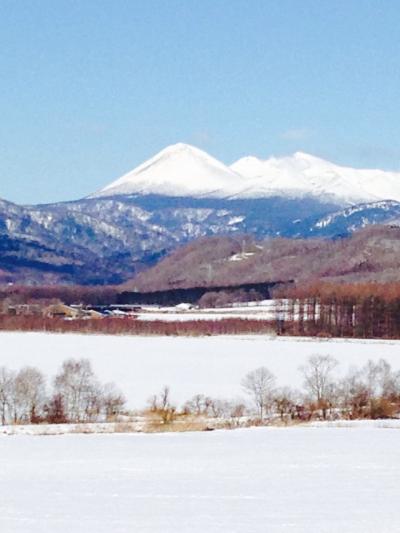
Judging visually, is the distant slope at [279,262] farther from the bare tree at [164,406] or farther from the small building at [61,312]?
the bare tree at [164,406]

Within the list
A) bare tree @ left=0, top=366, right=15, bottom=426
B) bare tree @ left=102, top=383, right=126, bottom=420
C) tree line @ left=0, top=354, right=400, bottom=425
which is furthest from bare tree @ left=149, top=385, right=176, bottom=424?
bare tree @ left=0, top=366, right=15, bottom=426

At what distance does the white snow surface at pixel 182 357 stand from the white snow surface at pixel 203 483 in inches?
367

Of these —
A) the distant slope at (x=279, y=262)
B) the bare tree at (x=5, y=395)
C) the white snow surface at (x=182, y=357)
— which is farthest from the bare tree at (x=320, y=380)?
the distant slope at (x=279, y=262)

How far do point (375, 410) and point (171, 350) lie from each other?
2065 centimetres

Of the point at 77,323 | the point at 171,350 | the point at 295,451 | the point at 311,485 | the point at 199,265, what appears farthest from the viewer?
the point at 199,265

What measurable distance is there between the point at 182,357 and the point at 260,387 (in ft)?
43.1

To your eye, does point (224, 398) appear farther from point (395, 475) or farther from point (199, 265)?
point (199, 265)

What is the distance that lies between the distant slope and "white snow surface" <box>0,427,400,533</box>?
255 ft

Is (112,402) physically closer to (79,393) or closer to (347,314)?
(79,393)

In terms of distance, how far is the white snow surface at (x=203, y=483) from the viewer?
12.7 metres

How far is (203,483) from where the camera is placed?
15.9 meters

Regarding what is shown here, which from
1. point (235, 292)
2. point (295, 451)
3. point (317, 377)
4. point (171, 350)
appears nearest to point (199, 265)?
point (235, 292)

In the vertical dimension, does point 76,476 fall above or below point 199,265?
below

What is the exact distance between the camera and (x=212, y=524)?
1265cm
